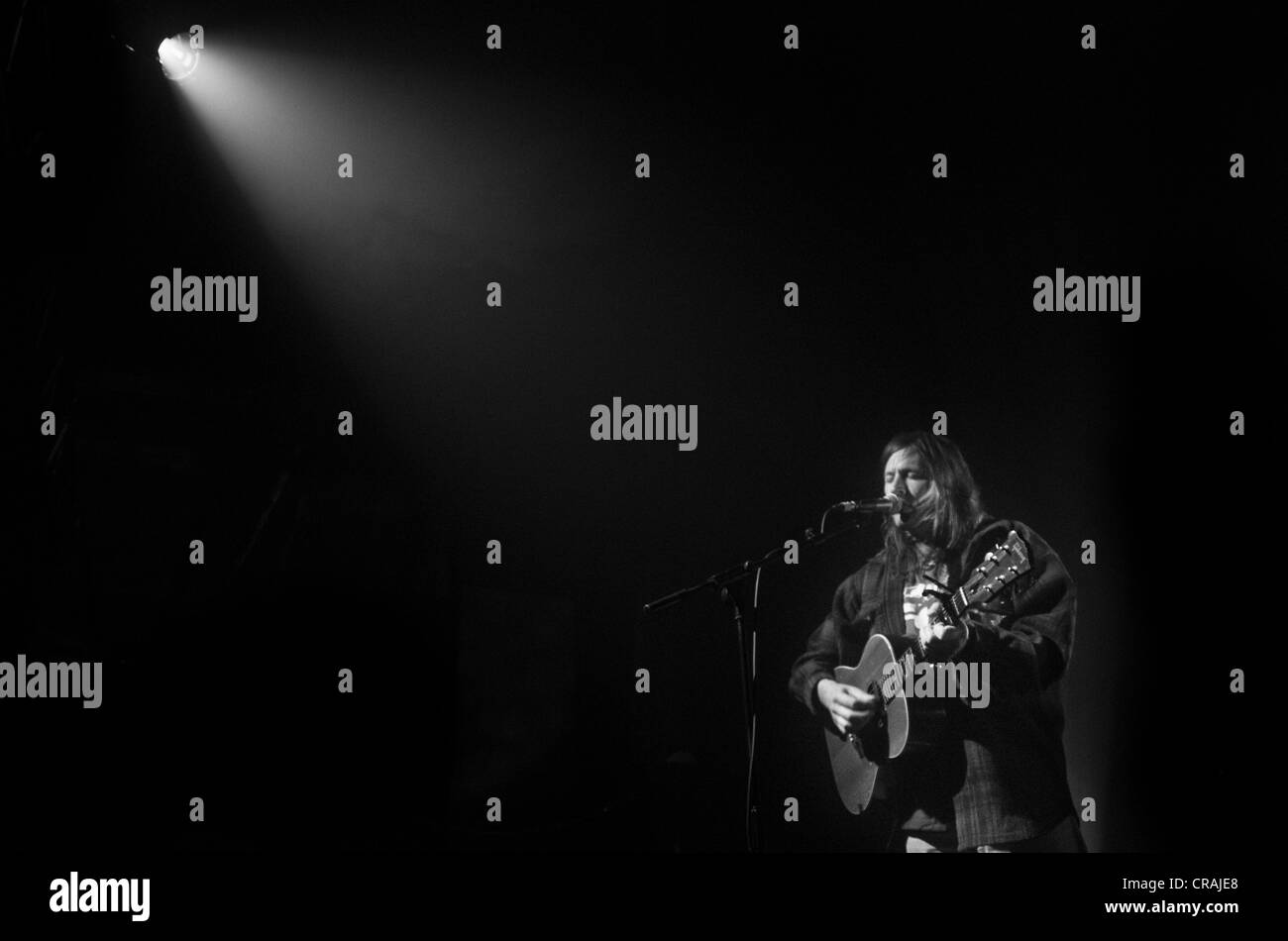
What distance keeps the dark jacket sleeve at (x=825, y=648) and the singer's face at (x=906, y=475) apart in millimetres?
228

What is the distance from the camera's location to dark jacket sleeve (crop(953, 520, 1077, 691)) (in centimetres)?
282

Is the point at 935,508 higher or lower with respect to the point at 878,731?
higher

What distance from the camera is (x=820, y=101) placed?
2.99m

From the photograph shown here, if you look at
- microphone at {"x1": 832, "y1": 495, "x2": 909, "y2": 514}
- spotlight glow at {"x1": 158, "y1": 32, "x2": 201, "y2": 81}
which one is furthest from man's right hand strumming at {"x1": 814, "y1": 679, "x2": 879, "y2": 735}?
spotlight glow at {"x1": 158, "y1": 32, "x2": 201, "y2": 81}

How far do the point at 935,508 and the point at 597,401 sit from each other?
867mm

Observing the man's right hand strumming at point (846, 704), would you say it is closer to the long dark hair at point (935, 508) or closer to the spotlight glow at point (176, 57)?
the long dark hair at point (935, 508)

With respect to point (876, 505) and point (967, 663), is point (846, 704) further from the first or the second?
point (876, 505)

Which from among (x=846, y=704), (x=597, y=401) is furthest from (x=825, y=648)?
(x=597, y=401)

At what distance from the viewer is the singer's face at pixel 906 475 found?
2.89 metres

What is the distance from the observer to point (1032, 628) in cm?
284

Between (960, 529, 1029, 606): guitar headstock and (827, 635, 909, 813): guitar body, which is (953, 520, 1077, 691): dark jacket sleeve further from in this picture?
(827, 635, 909, 813): guitar body

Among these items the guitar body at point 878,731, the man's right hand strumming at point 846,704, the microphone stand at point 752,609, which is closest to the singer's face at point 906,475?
the microphone stand at point 752,609
